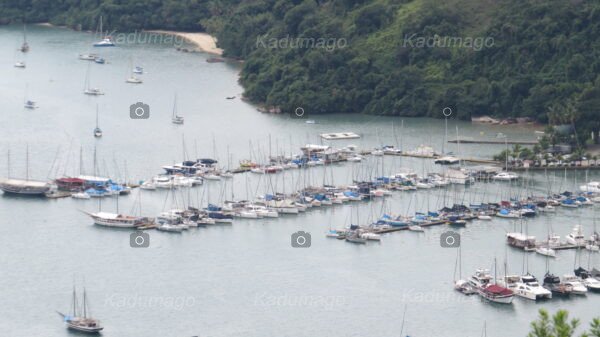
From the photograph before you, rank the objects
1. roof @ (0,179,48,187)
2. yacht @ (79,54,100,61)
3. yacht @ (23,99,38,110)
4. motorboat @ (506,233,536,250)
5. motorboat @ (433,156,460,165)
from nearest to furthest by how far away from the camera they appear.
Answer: motorboat @ (506,233,536,250), roof @ (0,179,48,187), motorboat @ (433,156,460,165), yacht @ (23,99,38,110), yacht @ (79,54,100,61)

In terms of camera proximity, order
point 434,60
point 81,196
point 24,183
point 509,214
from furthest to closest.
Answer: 1. point 434,60
2. point 24,183
3. point 81,196
4. point 509,214

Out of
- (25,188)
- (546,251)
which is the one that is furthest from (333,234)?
(25,188)

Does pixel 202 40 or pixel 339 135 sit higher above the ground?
pixel 202 40

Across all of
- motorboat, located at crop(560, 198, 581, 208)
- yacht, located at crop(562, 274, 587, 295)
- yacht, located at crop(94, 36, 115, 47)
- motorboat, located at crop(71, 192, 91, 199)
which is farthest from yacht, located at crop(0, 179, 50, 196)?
yacht, located at crop(94, 36, 115, 47)

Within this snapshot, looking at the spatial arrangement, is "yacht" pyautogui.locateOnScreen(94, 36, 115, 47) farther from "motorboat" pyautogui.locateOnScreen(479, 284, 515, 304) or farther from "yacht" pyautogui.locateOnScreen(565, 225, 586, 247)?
"motorboat" pyautogui.locateOnScreen(479, 284, 515, 304)

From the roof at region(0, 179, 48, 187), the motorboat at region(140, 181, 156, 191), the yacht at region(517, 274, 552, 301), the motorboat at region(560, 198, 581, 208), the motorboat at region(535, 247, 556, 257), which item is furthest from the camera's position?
the motorboat at region(140, 181, 156, 191)

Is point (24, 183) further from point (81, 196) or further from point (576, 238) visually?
point (576, 238)
